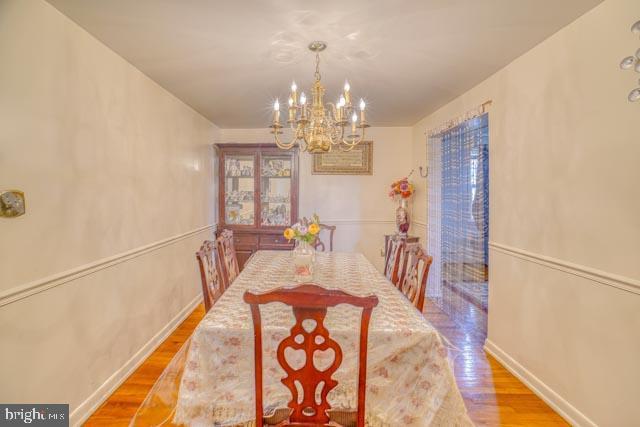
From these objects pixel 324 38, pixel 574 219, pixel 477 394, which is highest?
pixel 324 38

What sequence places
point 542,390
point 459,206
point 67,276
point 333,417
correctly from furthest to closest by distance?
point 459,206 → point 542,390 → point 67,276 → point 333,417

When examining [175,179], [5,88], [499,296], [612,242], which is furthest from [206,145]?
[612,242]

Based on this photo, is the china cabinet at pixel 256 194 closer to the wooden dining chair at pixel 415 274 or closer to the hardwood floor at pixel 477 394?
the hardwood floor at pixel 477 394

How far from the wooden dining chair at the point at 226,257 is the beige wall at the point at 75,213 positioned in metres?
0.71

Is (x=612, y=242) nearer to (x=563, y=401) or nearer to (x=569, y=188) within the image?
(x=569, y=188)

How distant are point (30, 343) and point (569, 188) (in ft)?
9.79

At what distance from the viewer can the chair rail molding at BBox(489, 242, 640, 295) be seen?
1.59 metres

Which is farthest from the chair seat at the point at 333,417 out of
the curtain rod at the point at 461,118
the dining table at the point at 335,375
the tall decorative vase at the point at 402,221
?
the tall decorative vase at the point at 402,221

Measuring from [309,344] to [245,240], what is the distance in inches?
135

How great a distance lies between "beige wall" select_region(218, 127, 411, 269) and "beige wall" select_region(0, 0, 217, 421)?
83.9 inches

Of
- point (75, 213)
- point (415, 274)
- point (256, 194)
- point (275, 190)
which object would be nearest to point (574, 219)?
point (415, 274)

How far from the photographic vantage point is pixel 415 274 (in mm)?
2035

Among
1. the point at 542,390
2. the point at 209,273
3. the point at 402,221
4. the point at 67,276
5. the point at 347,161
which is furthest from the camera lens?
the point at 347,161

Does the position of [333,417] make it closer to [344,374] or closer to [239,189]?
[344,374]
